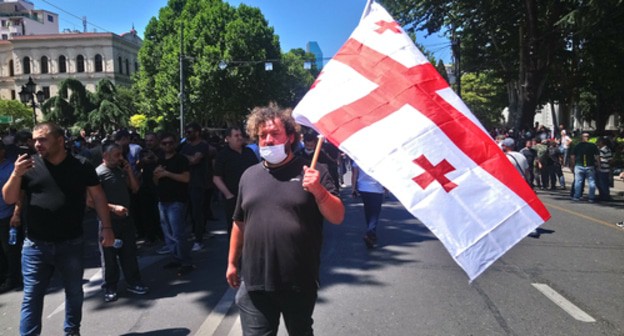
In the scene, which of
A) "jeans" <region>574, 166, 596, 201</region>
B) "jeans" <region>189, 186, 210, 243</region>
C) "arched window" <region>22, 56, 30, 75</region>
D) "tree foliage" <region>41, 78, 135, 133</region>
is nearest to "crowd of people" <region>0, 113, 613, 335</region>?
"jeans" <region>189, 186, 210, 243</region>

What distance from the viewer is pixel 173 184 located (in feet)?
17.7

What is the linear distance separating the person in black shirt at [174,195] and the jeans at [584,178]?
10.6 m

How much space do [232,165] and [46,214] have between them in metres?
2.31

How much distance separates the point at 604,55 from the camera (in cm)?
2417

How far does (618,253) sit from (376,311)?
13.9 feet

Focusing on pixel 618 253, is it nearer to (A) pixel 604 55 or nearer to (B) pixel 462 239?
(B) pixel 462 239

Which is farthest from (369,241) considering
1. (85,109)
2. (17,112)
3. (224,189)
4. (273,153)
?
(17,112)

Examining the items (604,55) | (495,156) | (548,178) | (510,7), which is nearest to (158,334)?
(495,156)

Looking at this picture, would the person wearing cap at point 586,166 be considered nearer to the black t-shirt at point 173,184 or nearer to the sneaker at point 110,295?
the black t-shirt at point 173,184

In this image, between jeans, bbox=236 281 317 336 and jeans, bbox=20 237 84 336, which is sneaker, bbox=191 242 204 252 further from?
jeans, bbox=236 281 317 336

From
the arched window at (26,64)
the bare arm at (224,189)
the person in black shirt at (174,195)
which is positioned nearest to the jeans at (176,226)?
the person in black shirt at (174,195)

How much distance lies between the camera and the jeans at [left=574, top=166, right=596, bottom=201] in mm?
11789

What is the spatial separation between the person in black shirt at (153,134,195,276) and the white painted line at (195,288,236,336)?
3.21ft

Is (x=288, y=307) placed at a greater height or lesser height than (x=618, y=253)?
greater
